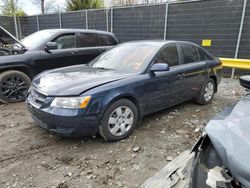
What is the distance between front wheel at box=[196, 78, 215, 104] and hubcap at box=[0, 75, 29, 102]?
13.0ft

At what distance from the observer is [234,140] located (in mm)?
A: 1390

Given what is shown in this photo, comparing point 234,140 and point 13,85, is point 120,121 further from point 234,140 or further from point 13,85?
point 13,85

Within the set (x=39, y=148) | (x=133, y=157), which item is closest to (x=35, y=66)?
(x=39, y=148)

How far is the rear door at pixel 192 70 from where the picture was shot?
14.7 feet

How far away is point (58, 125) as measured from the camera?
3.00m

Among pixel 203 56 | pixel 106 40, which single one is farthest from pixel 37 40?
pixel 203 56

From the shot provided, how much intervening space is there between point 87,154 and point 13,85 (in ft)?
9.66

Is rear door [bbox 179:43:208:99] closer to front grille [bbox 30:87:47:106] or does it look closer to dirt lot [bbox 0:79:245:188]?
dirt lot [bbox 0:79:245:188]

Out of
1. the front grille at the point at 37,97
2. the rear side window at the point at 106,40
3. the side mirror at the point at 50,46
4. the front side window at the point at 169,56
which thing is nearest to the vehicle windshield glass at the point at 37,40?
the side mirror at the point at 50,46

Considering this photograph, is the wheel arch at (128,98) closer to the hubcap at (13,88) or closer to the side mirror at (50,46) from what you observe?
the side mirror at (50,46)

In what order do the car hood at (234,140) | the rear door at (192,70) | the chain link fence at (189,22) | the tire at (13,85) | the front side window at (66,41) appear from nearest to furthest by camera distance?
the car hood at (234,140), the rear door at (192,70), the tire at (13,85), the front side window at (66,41), the chain link fence at (189,22)

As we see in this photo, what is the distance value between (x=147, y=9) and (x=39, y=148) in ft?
26.2

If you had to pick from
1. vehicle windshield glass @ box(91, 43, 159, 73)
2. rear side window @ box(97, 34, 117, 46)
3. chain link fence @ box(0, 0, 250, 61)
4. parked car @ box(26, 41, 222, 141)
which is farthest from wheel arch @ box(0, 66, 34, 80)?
chain link fence @ box(0, 0, 250, 61)

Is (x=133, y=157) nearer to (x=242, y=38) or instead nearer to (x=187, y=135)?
(x=187, y=135)
